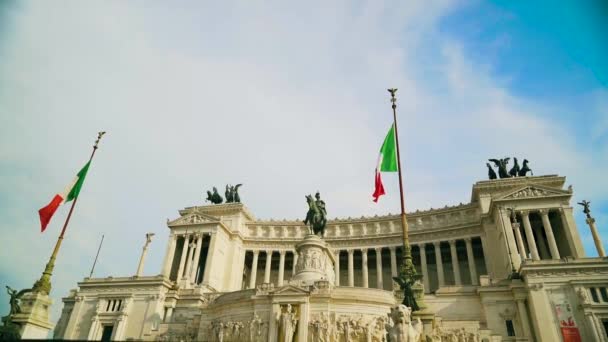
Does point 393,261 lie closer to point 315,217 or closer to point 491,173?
point 491,173

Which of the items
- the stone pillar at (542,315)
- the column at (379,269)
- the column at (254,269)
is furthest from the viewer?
the column at (254,269)

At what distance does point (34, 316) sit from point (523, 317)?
39.8 metres

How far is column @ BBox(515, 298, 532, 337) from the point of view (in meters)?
35.8

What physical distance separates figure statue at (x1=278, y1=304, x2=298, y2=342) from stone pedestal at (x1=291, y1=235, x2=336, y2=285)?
4.44m

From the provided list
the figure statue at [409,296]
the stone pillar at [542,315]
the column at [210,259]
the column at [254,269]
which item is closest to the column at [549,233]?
the stone pillar at [542,315]

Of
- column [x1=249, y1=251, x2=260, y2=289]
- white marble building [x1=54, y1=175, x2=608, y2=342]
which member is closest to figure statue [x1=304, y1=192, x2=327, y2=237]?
white marble building [x1=54, y1=175, x2=608, y2=342]

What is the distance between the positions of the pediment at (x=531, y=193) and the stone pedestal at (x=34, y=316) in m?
50.7

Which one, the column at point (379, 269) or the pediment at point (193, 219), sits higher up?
the pediment at point (193, 219)

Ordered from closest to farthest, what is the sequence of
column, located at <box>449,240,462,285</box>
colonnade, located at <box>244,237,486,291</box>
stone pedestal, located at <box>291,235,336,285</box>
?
stone pedestal, located at <box>291,235,336,285</box> → column, located at <box>449,240,462,285</box> → colonnade, located at <box>244,237,486,291</box>

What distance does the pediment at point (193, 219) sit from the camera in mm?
61750

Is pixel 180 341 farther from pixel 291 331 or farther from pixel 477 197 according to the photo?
pixel 477 197

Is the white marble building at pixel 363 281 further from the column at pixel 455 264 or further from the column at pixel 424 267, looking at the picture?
the column at pixel 455 264

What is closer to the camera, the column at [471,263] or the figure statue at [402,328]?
the figure statue at [402,328]

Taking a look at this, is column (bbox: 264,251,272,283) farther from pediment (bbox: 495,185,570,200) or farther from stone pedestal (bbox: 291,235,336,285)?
pediment (bbox: 495,185,570,200)
